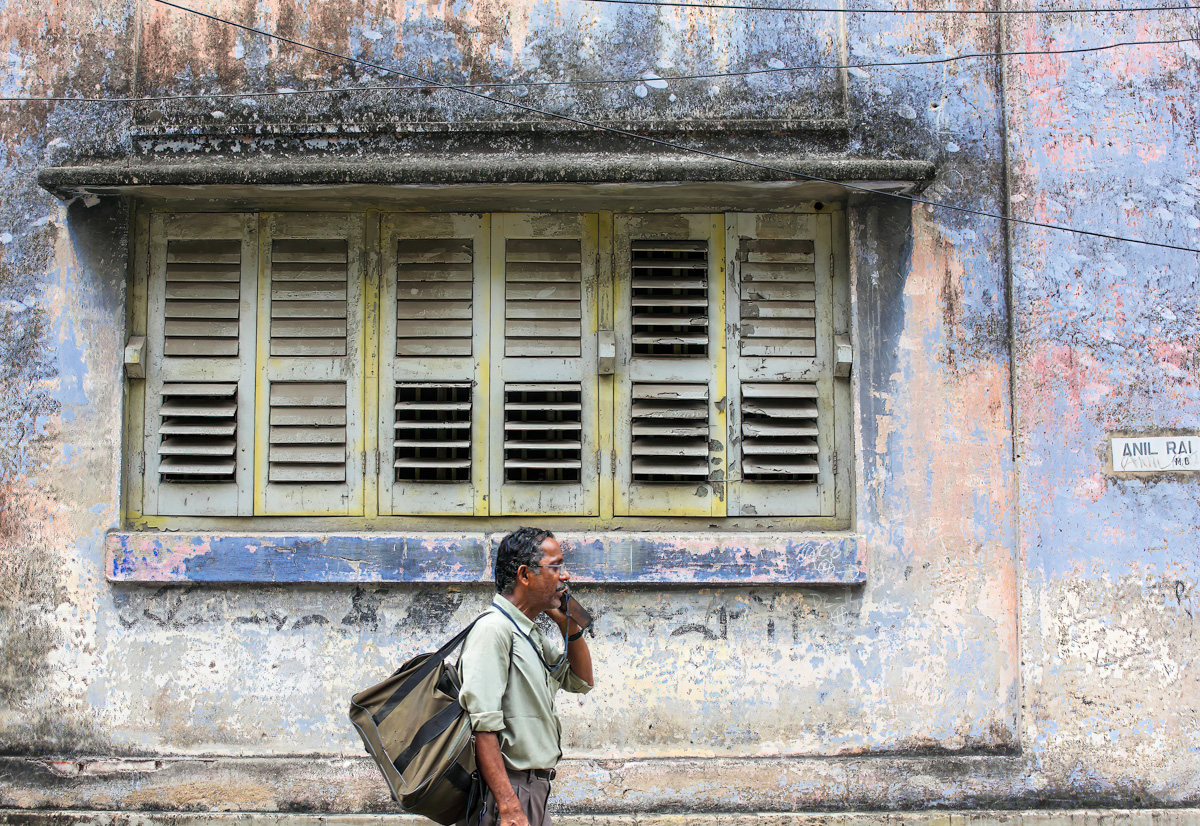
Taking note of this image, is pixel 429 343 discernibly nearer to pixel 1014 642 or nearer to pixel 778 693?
pixel 778 693

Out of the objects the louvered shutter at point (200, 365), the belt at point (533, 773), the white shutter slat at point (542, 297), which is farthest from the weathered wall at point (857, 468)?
the belt at point (533, 773)

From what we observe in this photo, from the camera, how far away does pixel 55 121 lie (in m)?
4.21

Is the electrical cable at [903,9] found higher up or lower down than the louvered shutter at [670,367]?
higher up

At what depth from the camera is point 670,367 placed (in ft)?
14.0

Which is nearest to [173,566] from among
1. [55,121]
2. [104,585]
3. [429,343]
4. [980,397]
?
[104,585]

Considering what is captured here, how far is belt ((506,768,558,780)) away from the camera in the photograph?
248cm

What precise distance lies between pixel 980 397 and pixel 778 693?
1.65 meters

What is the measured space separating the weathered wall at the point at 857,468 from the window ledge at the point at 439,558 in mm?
107

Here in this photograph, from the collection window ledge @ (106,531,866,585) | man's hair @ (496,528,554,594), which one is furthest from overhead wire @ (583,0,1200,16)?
man's hair @ (496,528,554,594)

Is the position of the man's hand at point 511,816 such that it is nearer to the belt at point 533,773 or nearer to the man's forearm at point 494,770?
the man's forearm at point 494,770

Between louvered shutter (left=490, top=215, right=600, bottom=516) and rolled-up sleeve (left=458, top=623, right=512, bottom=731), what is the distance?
69.0 inches

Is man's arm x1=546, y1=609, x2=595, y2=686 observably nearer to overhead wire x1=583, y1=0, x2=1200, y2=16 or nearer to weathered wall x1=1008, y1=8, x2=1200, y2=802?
weathered wall x1=1008, y1=8, x2=1200, y2=802

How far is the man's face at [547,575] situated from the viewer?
2551 millimetres

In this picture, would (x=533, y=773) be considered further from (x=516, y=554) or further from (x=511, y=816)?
(x=516, y=554)
